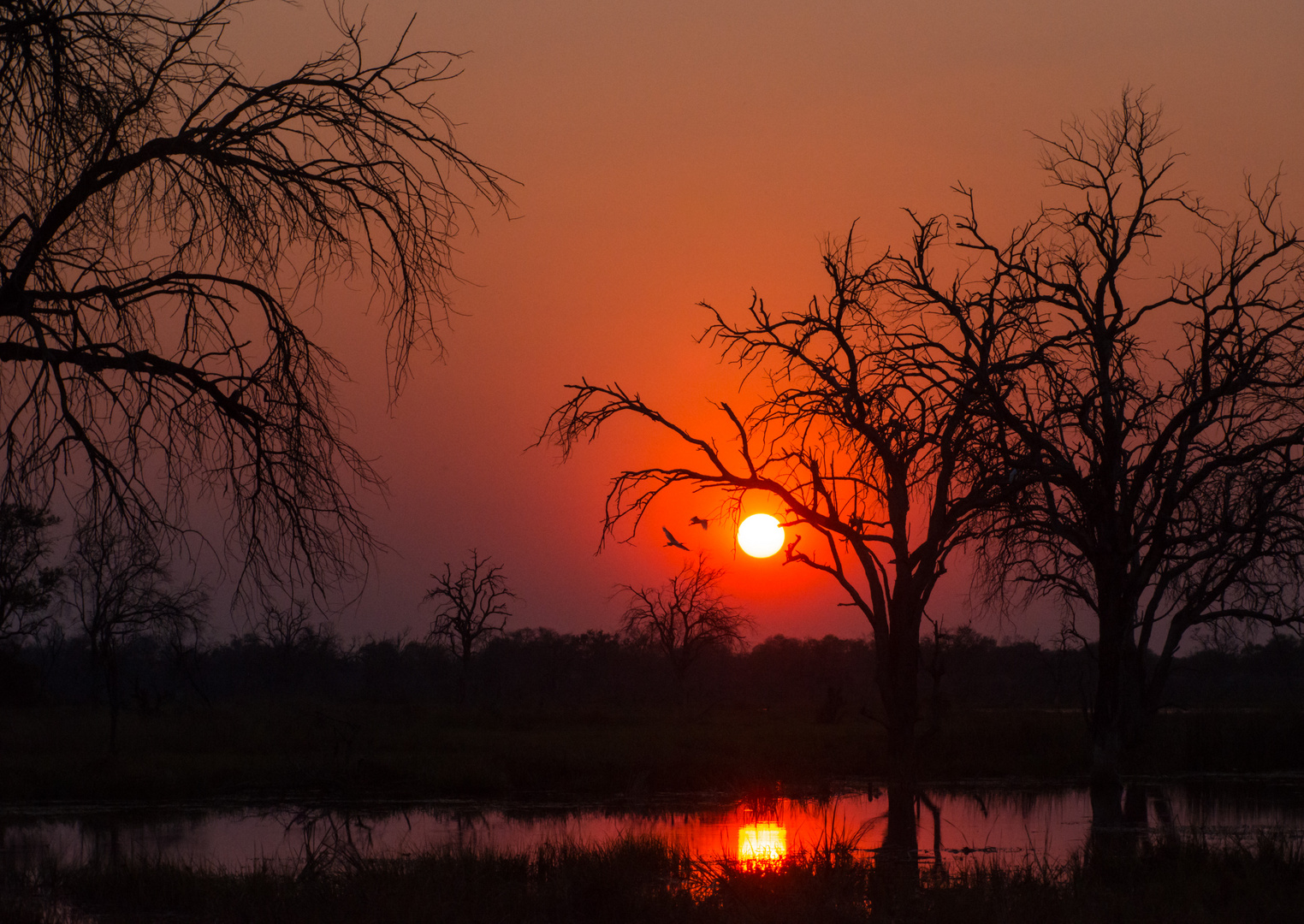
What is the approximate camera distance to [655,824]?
16.2 m

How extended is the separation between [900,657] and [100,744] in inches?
828

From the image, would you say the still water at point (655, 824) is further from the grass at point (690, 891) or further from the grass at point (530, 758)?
the grass at point (530, 758)

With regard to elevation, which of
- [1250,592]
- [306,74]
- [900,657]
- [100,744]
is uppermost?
[306,74]

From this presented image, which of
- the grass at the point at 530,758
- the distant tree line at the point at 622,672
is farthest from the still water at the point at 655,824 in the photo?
the distant tree line at the point at 622,672

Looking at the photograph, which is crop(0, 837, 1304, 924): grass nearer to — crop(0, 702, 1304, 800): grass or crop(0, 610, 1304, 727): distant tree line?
crop(0, 702, 1304, 800): grass

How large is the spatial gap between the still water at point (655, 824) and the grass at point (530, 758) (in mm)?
1996

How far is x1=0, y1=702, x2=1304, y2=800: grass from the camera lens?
2220 centimetres

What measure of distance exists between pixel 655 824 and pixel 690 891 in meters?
7.48

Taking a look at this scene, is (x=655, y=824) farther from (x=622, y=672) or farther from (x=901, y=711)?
(x=622, y=672)

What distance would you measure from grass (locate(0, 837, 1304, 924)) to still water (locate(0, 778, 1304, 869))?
50.4 inches

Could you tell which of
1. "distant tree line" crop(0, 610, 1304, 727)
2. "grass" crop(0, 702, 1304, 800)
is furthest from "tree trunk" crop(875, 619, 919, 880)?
"distant tree line" crop(0, 610, 1304, 727)

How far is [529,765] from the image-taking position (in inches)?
941

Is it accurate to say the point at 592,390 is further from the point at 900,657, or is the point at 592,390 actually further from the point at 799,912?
the point at 799,912

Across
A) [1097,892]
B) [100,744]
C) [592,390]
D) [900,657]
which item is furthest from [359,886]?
[100,744]
